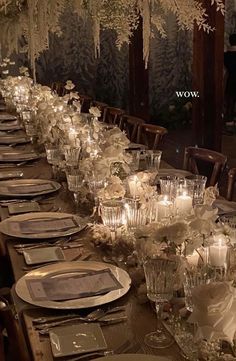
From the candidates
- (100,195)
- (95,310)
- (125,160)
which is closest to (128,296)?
(95,310)

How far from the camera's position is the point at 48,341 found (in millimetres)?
1489

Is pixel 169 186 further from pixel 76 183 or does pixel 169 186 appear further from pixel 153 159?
pixel 153 159

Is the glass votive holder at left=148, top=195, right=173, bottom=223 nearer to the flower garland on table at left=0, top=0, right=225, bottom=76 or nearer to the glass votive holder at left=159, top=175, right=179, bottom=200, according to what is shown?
the glass votive holder at left=159, top=175, right=179, bottom=200

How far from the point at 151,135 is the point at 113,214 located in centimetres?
268

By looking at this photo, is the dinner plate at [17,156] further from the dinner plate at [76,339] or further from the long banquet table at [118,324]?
the dinner plate at [76,339]

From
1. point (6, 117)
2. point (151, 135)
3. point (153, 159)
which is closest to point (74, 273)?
point (153, 159)

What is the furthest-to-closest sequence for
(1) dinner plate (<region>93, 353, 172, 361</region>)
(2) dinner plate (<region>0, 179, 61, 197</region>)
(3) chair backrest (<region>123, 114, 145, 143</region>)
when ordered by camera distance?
(3) chair backrest (<region>123, 114, 145, 143</region>) → (2) dinner plate (<region>0, 179, 61, 197</region>) → (1) dinner plate (<region>93, 353, 172, 361</region>)

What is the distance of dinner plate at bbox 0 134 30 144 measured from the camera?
4328 millimetres

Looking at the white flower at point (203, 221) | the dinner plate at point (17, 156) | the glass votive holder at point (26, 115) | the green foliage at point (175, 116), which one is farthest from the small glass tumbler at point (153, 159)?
the green foliage at point (175, 116)

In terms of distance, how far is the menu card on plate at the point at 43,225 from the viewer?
2316 millimetres

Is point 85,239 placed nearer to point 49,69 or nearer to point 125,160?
point 125,160

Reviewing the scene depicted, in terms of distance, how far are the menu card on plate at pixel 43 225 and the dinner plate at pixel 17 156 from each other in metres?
1.29

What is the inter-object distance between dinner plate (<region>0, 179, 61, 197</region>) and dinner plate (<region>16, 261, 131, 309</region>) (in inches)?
37.9

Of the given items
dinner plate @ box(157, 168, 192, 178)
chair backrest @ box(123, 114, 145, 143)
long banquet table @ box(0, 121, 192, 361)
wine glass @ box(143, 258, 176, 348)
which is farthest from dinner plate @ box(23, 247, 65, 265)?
chair backrest @ box(123, 114, 145, 143)
